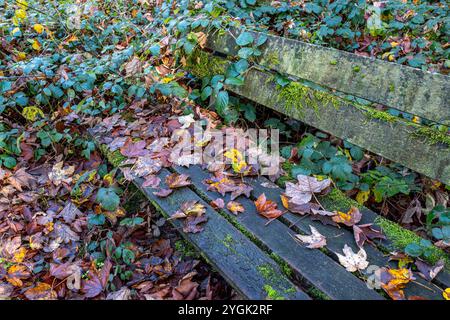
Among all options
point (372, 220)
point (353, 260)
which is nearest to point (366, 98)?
point (372, 220)

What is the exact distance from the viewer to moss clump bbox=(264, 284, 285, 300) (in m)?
1.31

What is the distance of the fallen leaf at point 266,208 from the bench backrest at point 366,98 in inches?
27.2

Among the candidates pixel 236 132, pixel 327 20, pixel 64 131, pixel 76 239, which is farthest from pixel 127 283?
pixel 327 20

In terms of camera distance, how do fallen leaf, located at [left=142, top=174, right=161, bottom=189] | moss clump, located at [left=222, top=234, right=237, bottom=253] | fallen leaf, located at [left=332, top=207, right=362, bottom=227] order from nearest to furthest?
1. moss clump, located at [left=222, top=234, right=237, bottom=253]
2. fallen leaf, located at [left=332, top=207, right=362, bottom=227]
3. fallen leaf, located at [left=142, top=174, right=161, bottom=189]

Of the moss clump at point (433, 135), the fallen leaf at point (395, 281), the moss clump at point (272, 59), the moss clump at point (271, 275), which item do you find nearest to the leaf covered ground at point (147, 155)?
the fallen leaf at point (395, 281)

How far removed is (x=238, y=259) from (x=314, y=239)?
1.25ft

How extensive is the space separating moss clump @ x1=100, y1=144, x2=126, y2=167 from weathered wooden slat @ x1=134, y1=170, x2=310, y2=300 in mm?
662

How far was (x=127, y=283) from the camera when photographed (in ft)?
5.65

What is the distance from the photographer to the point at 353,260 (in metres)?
1.44

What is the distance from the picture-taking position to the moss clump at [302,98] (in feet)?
6.90

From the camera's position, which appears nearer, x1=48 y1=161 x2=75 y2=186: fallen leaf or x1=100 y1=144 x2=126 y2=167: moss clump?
x1=100 y1=144 x2=126 y2=167: moss clump

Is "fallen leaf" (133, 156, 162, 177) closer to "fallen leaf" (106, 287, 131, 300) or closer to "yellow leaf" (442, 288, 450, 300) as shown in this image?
"fallen leaf" (106, 287, 131, 300)

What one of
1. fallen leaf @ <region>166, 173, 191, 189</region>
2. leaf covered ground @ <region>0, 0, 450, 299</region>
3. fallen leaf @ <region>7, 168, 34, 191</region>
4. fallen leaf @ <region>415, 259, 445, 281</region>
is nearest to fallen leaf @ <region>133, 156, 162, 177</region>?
leaf covered ground @ <region>0, 0, 450, 299</region>

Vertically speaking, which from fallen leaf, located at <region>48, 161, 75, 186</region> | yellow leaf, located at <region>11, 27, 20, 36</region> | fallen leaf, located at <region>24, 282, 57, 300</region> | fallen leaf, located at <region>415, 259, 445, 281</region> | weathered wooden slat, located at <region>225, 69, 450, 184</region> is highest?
yellow leaf, located at <region>11, 27, 20, 36</region>
